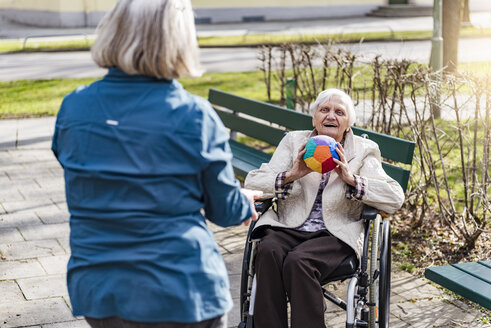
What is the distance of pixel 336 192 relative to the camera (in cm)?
417

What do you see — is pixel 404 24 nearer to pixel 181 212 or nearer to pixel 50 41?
pixel 50 41

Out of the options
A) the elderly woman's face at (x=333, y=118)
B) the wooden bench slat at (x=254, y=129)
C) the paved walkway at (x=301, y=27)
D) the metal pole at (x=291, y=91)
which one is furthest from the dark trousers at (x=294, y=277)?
the paved walkway at (x=301, y=27)

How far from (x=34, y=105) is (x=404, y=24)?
21.1 metres

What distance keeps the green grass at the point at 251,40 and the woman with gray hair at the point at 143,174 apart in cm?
1871

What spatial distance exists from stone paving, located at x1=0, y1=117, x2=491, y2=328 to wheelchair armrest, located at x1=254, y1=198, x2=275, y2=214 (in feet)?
2.39

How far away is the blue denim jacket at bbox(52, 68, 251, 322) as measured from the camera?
7.81ft

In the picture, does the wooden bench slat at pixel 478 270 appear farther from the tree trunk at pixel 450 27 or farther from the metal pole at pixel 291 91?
the tree trunk at pixel 450 27

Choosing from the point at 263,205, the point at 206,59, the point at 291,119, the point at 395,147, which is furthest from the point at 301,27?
the point at 263,205

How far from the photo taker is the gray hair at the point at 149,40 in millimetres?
2373

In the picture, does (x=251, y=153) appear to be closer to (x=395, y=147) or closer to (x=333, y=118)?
(x=395, y=147)

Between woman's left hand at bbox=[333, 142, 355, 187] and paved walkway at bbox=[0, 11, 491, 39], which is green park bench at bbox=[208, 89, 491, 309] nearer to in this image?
woman's left hand at bbox=[333, 142, 355, 187]

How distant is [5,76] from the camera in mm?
15406

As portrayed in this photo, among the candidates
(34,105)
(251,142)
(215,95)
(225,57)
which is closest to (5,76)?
(34,105)

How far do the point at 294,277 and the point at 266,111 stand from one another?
296 centimetres
